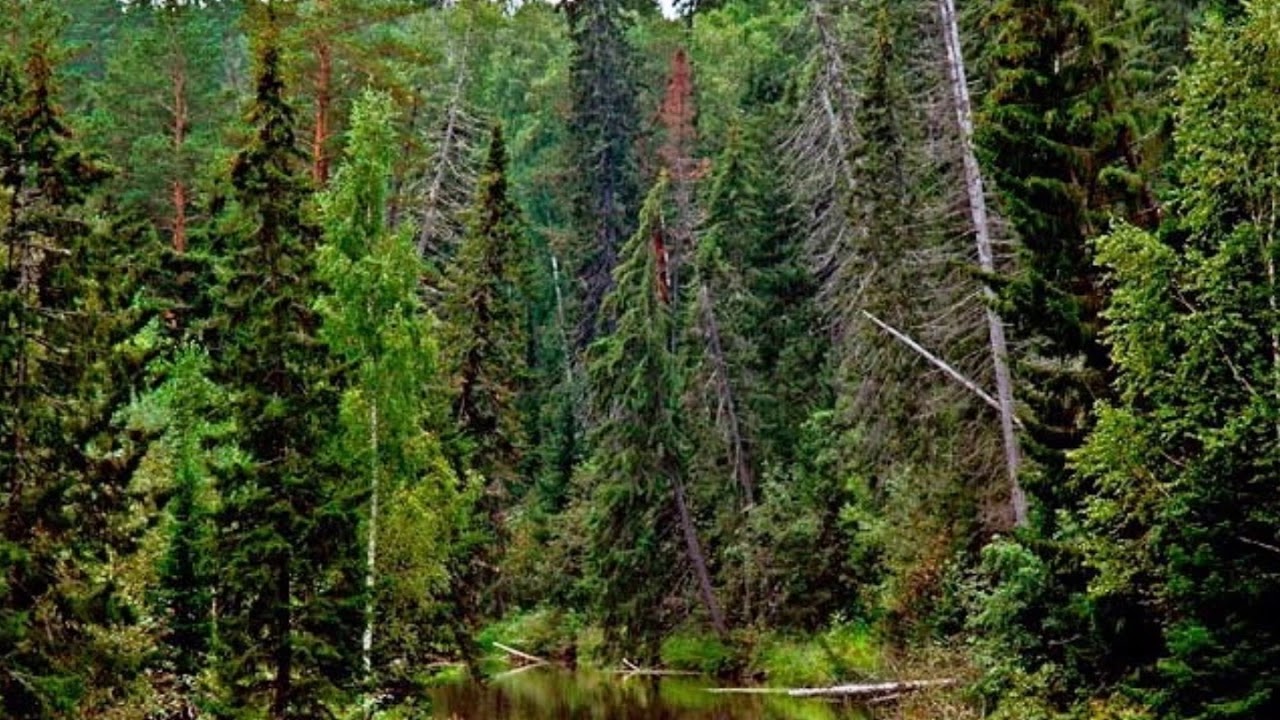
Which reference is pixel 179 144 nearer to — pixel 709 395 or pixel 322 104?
pixel 322 104

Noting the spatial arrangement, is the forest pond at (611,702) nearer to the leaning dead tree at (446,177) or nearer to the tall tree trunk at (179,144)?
the leaning dead tree at (446,177)

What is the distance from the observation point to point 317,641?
1666 centimetres

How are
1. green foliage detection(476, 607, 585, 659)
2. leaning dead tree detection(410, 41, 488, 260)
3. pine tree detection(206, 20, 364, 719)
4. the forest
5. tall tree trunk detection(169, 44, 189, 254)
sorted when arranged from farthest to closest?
green foliage detection(476, 607, 585, 659)
leaning dead tree detection(410, 41, 488, 260)
tall tree trunk detection(169, 44, 189, 254)
pine tree detection(206, 20, 364, 719)
the forest

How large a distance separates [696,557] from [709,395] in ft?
16.4

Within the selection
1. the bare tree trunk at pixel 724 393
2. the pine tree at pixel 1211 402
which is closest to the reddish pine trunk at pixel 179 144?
the bare tree trunk at pixel 724 393

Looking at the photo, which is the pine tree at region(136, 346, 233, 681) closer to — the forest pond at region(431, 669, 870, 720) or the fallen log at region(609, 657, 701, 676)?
the forest pond at region(431, 669, 870, 720)

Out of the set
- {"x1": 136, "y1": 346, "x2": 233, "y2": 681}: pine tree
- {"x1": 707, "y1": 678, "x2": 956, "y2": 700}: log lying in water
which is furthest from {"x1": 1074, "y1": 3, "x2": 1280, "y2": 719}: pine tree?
{"x1": 136, "y1": 346, "x2": 233, "y2": 681}: pine tree

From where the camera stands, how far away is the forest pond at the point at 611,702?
1100 inches

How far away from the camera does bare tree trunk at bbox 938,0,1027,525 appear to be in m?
20.4

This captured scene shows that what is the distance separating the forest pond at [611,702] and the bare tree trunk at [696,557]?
1.73 m

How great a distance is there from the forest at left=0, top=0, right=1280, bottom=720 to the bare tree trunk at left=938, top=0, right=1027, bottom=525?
115 mm

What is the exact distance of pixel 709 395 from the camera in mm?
36719

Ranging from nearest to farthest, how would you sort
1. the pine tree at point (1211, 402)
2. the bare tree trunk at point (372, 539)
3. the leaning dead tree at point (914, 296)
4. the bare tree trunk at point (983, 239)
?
the pine tree at point (1211, 402)
the bare tree trunk at point (372, 539)
the bare tree trunk at point (983, 239)
the leaning dead tree at point (914, 296)

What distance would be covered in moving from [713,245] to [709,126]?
21067mm
